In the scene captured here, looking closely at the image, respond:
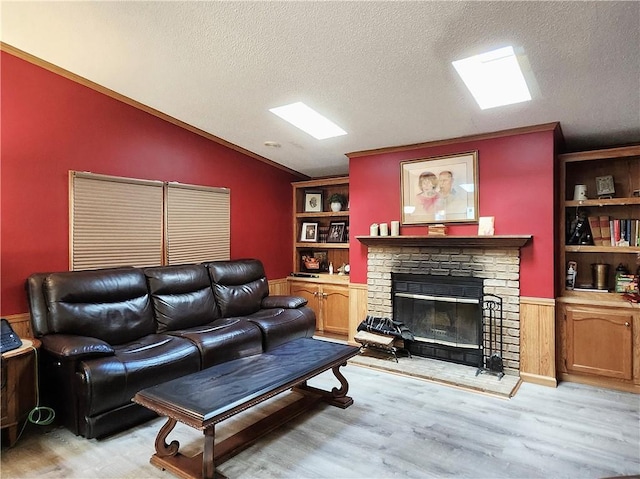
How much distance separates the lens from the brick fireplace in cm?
363

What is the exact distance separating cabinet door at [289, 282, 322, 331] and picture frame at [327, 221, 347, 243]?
72 centimetres

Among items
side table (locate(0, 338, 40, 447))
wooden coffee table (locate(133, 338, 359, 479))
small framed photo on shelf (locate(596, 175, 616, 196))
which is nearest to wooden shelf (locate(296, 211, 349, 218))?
wooden coffee table (locate(133, 338, 359, 479))

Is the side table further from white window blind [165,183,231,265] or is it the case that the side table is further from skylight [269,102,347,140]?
skylight [269,102,347,140]

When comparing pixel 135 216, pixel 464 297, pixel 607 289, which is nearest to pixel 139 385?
pixel 135 216

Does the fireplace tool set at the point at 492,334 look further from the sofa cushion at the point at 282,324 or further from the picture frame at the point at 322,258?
the picture frame at the point at 322,258

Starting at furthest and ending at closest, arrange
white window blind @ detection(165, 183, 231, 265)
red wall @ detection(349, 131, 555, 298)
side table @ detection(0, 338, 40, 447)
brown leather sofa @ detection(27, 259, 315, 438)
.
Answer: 1. white window blind @ detection(165, 183, 231, 265)
2. red wall @ detection(349, 131, 555, 298)
3. brown leather sofa @ detection(27, 259, 315, 438)
4. side table @ detection(0, 338, 40, 447)

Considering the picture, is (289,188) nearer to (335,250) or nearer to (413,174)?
(335,250)

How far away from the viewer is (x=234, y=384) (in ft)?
7.49

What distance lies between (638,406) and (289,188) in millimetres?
4563

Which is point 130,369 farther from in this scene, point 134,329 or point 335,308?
point 335,308

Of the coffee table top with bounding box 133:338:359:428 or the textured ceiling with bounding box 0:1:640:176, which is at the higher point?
the textured ceiling with bounding box 0:1:640:176

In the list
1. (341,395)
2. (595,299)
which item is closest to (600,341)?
(595,299)

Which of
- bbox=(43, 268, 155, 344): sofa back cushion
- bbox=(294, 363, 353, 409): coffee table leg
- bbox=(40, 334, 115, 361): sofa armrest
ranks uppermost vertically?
bbox=(43, 268, 155, 344): sofa back cushion

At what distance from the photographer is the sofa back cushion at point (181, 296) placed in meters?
3.54
